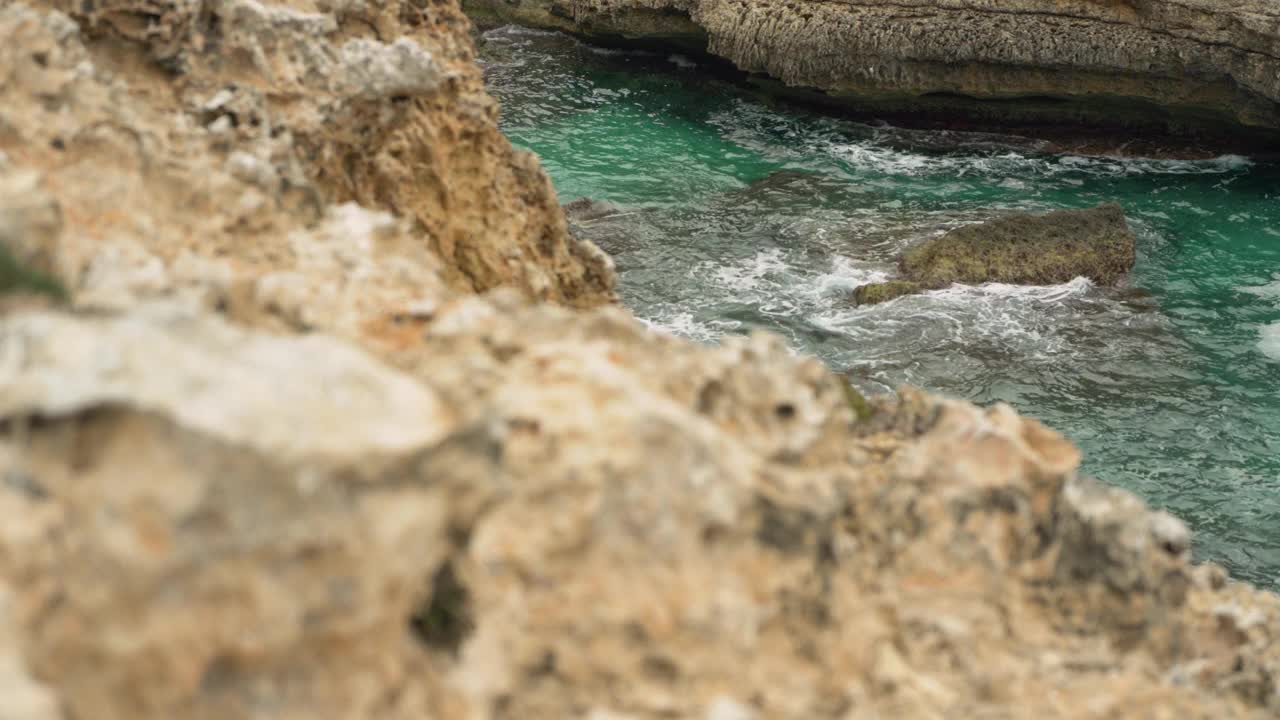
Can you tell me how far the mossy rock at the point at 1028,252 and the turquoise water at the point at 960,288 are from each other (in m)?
0.34

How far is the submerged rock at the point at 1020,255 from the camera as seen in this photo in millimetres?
18734

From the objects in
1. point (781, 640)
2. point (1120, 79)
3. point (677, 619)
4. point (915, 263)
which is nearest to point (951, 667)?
point (781, 640)

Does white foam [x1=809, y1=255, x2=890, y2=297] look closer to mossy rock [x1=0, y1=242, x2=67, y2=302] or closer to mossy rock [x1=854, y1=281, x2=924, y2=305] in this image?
mossy rock [x1=854, y1=281, x2=924, y2=305]

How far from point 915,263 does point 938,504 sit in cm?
1444

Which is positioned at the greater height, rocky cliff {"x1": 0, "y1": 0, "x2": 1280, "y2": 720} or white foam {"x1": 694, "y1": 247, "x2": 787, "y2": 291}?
rocky cliff {"x1": 0, "y1": 0, "x2": 1280, "y2": 720}

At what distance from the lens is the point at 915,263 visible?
19.1 metres

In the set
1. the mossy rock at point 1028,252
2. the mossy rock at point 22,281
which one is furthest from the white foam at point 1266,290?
the mossy rock at point 22,281

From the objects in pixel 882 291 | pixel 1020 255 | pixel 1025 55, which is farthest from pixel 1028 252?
pixel 1025 55

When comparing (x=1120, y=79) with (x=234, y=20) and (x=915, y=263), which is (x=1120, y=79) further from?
(x=234, y=20)

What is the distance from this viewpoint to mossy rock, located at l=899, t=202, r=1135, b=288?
A: 18859mm

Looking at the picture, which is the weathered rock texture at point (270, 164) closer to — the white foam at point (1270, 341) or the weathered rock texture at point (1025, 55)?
the white foam at point (1270, 341)

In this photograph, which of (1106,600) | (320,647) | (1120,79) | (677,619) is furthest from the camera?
(1120,79)

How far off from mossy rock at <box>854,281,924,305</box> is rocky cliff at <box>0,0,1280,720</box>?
1197 cm

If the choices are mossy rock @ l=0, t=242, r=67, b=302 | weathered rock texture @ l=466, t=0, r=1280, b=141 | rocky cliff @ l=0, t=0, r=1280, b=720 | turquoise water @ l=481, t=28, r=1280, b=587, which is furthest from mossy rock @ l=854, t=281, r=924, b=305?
mossy rock @ l=0, t=242, r=67, b=302
